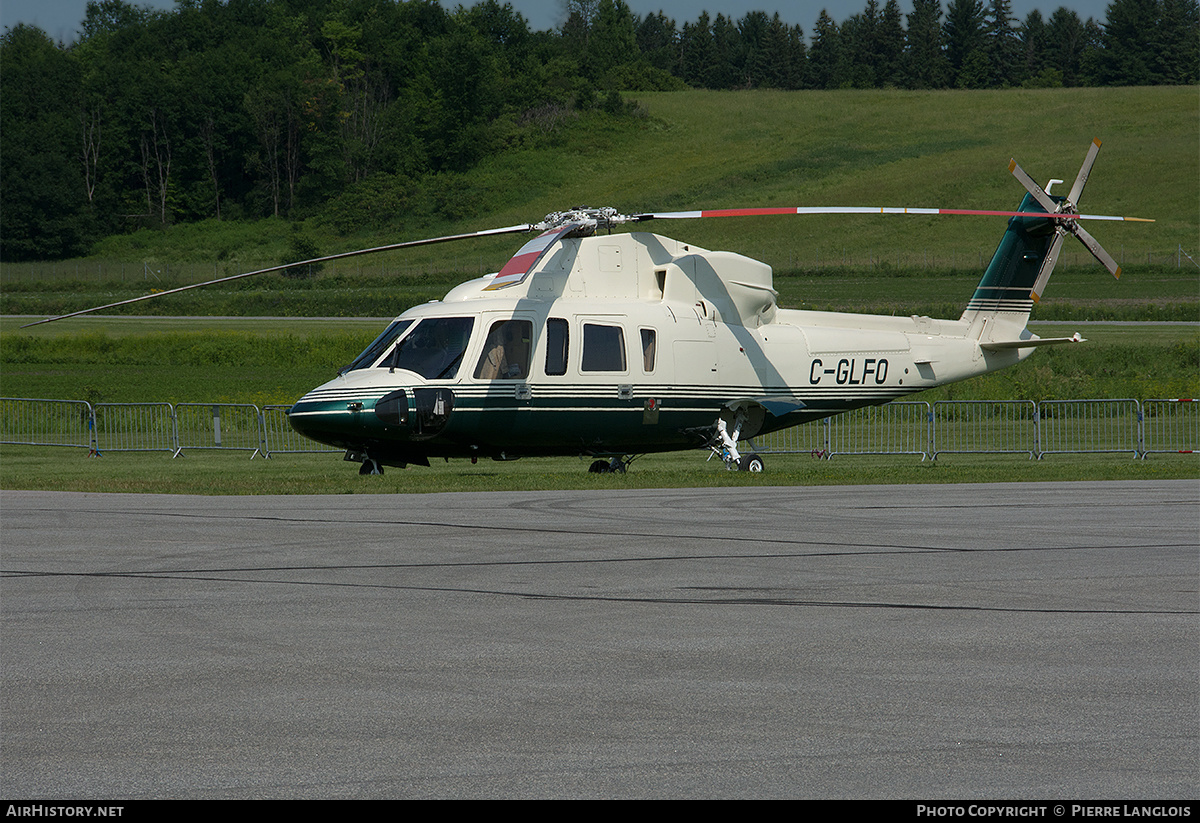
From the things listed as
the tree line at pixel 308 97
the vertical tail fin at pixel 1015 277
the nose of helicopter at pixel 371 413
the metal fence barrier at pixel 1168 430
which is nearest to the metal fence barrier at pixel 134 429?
the nose of helicopter at pixel 371 413

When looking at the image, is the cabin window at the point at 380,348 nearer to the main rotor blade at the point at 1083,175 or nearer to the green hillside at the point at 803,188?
the main rotor blade at the point at 1083,175

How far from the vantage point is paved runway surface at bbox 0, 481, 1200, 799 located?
5.04 m

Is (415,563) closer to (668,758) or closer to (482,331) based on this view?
(668,758)

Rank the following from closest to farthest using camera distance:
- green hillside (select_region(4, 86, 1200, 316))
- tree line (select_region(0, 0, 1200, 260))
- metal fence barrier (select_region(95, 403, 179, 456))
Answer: metal fence barrier (select_region(95, 403, 179, 456)) → green hillside (select_region(4, 86, 1200, 316)) → tree line (select_region(0, 0, 1200, 260))

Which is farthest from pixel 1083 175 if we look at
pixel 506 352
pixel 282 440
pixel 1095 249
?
pixel 282 440

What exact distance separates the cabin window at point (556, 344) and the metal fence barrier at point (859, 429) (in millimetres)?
8173

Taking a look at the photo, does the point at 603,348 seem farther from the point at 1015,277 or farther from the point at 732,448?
the point at 1015,277

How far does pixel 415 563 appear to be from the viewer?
10.4 metres

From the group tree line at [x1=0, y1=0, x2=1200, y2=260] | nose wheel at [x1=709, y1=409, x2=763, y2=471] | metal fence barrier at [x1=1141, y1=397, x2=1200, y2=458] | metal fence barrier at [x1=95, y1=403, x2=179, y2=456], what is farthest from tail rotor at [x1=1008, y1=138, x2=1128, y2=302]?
tree line at [x1=0, y1=0, x2=1200, y2=260]

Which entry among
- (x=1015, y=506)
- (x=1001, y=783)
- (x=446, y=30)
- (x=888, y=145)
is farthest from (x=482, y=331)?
(x=446, y=30)

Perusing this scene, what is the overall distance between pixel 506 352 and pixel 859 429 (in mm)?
12730

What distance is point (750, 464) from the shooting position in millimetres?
20125

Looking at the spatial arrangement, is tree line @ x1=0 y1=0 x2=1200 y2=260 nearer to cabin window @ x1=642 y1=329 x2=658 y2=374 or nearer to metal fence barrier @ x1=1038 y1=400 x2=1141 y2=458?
metal fence barrier @ x1=1038 y1=400 x2=1141 y2=458

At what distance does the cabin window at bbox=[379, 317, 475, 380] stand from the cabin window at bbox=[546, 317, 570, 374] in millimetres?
1209
